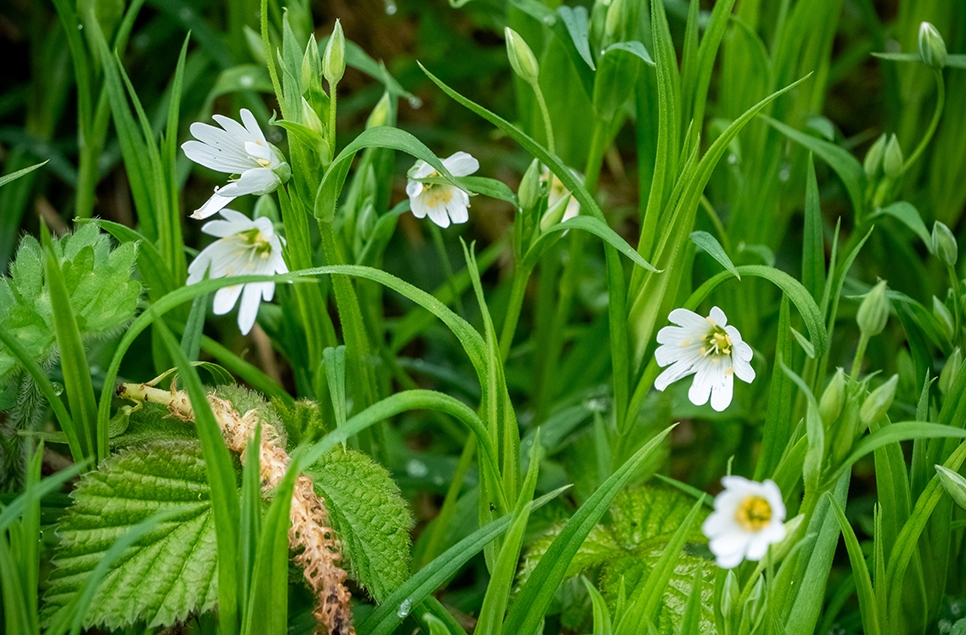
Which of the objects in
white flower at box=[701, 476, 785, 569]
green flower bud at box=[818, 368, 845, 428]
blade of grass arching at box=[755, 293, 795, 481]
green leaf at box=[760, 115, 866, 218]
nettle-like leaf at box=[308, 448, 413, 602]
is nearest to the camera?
white flower at box=[701, 476, 785, 569]

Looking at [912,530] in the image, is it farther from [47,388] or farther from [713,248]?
[47,388]

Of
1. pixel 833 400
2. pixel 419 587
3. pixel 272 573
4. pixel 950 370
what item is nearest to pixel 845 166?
Result: pixel 950 370

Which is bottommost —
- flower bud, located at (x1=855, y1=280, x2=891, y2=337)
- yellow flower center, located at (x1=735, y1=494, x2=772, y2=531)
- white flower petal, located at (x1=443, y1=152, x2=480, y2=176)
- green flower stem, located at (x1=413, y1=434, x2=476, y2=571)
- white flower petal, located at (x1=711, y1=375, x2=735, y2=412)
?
green flower stem, located at (x1=413, y1=434, x2=476, y2=571)

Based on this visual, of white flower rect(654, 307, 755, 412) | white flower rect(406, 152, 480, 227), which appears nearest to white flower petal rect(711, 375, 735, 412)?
white flower rect(654, 307, 755, 412)

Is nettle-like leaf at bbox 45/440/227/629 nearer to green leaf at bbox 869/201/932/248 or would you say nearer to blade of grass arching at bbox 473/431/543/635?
blade of grass arching at bbox 473/431/543/635

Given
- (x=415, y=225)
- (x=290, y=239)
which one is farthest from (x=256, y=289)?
(x=415, y=225)
